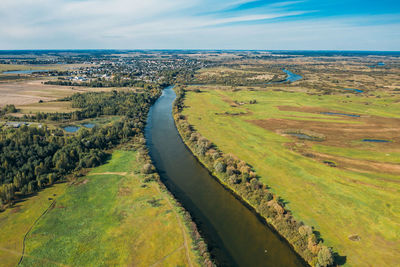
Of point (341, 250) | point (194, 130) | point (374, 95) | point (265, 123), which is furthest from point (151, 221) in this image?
point (374, 95)

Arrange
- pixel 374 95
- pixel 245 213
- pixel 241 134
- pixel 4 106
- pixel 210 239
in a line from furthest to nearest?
pixel 374 95 < pixel 4 106 < pixel 241 134 < pixel 245 213 < pixel 210 239

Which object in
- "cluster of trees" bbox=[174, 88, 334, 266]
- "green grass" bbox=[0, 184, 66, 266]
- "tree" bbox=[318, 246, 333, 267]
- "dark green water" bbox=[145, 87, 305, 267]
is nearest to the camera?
"tree" bbox=[318, 246, 333, 267]

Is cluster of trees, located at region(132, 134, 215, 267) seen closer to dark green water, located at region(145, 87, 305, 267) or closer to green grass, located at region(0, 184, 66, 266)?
dark green water, located at region(145, 87, 305, 267)

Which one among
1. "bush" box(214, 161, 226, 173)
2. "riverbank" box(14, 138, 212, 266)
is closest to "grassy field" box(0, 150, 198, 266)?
"riverbank" box(14, 138, 212, 266)

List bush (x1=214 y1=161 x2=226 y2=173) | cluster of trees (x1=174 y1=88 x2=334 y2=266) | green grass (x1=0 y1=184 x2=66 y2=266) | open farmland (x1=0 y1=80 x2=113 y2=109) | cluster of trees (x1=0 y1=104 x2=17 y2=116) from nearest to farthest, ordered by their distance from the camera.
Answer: green grass (x1=0 y1=184 x2=66 y2=266)
cluster of trees (x1=174 y1=88 x2=334 y2=266)
bush (x1=214 y1=161 x2=226 y2=173)
cluster of trees (x1=0 y1=104 x2=17 y2=116)
open farmland (x1=0 y1=80 x2=113 y2=109)

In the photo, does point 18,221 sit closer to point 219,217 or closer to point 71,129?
point 219,217

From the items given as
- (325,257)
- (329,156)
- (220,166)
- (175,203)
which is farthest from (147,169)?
(329,156)

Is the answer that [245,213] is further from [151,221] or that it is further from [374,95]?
[374,95]

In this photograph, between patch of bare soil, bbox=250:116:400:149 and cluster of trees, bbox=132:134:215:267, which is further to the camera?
patch of bare soil, bbox=250:116:400:149
